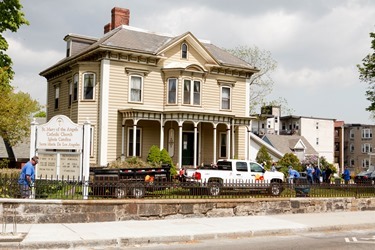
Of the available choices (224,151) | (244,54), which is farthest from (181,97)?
(244,54)

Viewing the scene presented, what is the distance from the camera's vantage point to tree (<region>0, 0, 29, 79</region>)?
27.5 metres

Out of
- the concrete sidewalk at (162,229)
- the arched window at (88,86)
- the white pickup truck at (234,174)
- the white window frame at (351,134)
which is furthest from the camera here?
the white window frame at (351,134)

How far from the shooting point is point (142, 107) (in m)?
32.1

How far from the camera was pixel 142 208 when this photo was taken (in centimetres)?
1489

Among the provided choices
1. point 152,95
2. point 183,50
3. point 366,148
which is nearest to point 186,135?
point 152,95

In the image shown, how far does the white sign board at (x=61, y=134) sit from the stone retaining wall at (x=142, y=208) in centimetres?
281

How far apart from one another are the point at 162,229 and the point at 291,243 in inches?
138

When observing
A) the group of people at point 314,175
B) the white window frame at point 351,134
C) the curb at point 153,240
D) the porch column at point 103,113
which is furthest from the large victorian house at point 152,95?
the white window frame at point 351,134

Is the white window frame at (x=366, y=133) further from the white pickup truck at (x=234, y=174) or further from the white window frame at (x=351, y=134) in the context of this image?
the white pickup truck at (x=234, y=174)

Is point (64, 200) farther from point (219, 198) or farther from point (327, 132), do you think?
point (327, 132)

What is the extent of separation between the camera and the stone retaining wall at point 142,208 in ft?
44.4

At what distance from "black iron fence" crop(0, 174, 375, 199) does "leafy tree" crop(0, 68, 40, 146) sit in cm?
1014

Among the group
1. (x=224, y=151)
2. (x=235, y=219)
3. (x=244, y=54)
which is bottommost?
(x=235, y=219)

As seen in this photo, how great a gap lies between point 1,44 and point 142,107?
9561 millimetres
